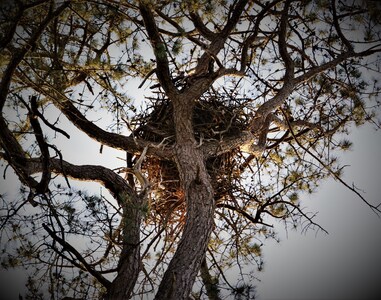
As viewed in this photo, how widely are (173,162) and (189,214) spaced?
1067 mm

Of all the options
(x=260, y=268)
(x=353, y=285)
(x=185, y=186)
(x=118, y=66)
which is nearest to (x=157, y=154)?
(x=185, y=186)

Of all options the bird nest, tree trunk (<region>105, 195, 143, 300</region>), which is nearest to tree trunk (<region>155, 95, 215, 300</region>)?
tree trunk (<region>105, 195, 143, 300</region>)

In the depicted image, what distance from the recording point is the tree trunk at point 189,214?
1.69 meters

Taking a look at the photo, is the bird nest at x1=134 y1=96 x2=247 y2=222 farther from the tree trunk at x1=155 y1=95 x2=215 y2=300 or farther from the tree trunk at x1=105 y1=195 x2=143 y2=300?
the tree trunk at x1=105 y1=195 x2=143 y2=300

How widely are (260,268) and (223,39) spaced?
8.02 feet

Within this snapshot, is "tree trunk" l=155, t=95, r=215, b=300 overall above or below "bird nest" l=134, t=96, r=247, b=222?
below

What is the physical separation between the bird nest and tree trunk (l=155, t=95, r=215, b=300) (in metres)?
0.45

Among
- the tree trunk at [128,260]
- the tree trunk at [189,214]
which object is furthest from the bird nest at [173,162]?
the tree trunk at [128,260]

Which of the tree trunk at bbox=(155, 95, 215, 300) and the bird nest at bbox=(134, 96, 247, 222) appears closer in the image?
the tree trunk at bbox=(155, 95, 215, 300)

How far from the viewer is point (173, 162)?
307cm

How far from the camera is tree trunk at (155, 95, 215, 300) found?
169 centimetres

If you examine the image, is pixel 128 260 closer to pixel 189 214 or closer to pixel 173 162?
pixel 189 214

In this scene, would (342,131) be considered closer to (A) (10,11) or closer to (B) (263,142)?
(B) (263,142)

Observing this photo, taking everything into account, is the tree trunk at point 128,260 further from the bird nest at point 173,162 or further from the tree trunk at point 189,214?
the bird nest at point 173,162
